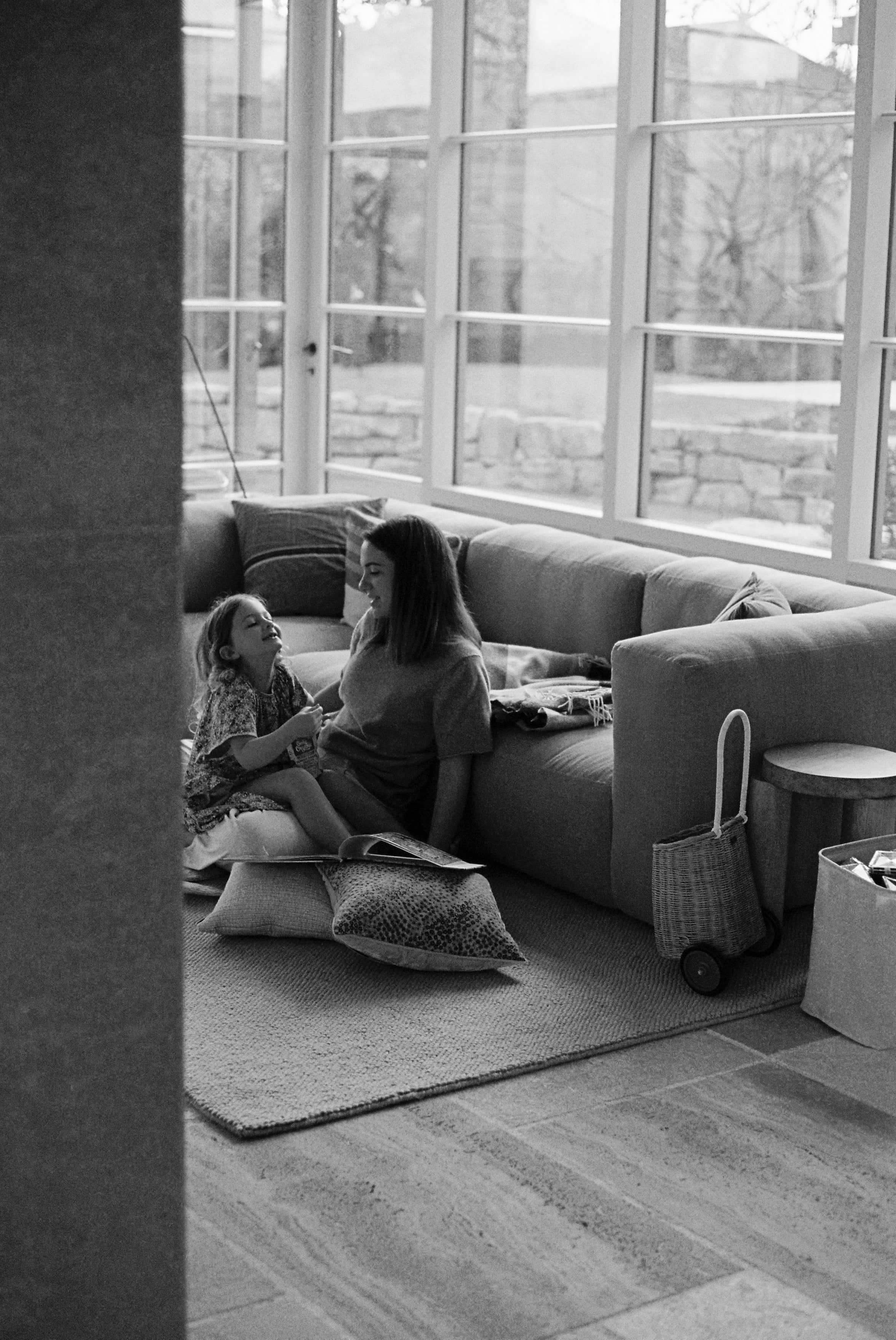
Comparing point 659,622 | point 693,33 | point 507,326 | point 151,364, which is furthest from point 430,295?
point 151,364

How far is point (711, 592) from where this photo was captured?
4.46 metres

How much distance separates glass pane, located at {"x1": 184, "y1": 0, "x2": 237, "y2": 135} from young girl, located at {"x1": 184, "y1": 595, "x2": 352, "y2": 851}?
11.2ft

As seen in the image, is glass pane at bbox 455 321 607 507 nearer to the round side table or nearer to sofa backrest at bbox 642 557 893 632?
sofa backrest at bbox 642 557 893 632

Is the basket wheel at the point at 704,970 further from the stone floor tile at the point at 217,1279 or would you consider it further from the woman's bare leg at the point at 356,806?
the stone floor tile at the point at 217,1279

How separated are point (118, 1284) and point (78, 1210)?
0.33 feet

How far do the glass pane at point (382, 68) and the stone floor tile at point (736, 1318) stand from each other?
5.04 m

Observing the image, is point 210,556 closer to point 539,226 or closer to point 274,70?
point 539,226

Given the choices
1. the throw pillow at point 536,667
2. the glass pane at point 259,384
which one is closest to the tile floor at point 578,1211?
the throw pillow at point 536,667

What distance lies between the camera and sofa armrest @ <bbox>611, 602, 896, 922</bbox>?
3.67 metres

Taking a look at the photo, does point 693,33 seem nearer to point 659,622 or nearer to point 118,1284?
point 659,622

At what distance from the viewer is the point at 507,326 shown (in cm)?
614

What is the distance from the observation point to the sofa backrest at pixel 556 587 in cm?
473

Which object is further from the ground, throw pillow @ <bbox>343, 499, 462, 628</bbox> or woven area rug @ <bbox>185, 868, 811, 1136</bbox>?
throw pillow @ <bbox>343, 499, 462, 628</bbox>

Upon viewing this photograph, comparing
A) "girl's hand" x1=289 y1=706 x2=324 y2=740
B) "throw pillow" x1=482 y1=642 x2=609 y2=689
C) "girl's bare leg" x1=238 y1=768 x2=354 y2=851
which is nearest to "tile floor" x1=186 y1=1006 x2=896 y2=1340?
"girl's bare leg" x1=238 y1=768 x2=354 y2=851
